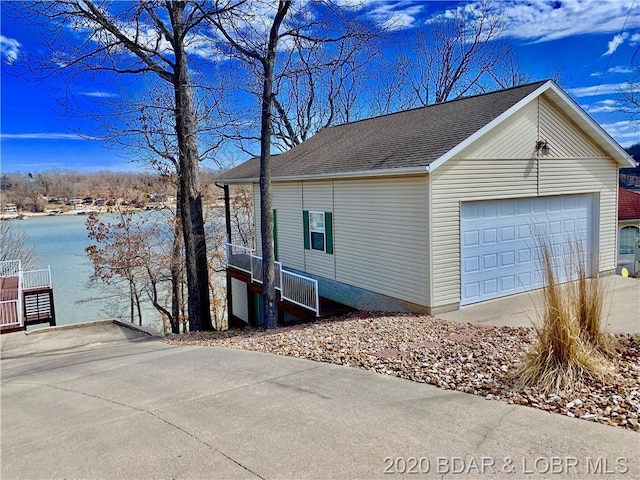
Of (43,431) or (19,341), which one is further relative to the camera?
(19,341)

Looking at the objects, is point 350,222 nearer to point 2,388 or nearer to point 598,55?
point 2,388

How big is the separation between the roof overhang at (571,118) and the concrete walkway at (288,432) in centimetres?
511

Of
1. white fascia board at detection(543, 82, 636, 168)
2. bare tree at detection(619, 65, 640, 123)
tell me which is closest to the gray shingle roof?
white fascia board at detection(543, 82, 636, 168)

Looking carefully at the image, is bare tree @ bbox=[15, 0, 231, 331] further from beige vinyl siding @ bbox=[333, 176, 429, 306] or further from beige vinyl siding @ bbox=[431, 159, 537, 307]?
beige vinyl siding @ bbox=[431, 159, 537, 307]

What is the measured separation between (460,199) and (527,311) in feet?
8.54

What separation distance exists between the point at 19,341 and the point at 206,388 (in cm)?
901

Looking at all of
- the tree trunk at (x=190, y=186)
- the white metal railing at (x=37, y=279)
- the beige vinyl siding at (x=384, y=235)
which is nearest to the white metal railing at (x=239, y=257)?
the tree trunk at (x=190, y=186)

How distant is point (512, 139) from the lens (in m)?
9.89

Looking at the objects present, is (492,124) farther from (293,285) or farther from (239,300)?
(239,300)

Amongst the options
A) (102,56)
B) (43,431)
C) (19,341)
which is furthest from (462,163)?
(19,341)

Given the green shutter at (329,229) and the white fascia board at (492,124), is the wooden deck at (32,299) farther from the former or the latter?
the white fascia board at (492,124)

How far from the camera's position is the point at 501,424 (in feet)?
12.8

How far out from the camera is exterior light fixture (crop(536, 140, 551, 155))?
1028 centimetres

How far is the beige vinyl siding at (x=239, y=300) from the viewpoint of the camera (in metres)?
17.2
